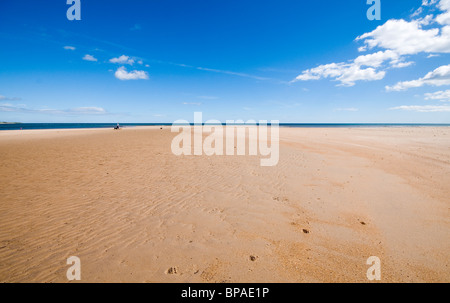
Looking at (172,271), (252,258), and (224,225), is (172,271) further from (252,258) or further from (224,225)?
(224,225)

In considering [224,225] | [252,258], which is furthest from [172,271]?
[224,225]

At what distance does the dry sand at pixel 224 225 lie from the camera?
346cm

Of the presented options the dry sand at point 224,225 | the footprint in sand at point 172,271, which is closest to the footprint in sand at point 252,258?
the dry sand at point 224,225

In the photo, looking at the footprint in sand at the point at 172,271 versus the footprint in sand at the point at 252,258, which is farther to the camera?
the footprint in sand at the point at 252,258

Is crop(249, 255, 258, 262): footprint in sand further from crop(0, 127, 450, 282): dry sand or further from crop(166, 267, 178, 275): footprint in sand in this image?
crop(166, 267, 178, 275): footprint in sand

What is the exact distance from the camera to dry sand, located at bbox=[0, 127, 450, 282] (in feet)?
11.4

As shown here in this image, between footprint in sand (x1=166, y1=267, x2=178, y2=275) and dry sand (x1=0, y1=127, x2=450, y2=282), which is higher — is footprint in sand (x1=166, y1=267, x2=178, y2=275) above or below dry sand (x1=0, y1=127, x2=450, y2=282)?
below

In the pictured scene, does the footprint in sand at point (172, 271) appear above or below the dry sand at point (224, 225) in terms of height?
below

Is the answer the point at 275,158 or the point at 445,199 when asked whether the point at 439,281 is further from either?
the point at 275,158

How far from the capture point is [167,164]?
36.3ft

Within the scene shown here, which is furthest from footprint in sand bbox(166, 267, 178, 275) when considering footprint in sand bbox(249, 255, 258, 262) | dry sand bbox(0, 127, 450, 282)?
footprint in sand bbox(249, 255, 258, 262)

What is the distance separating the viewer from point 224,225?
193 inches

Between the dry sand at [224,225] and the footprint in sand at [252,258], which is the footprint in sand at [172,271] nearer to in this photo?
the dry sand at [224,225]
